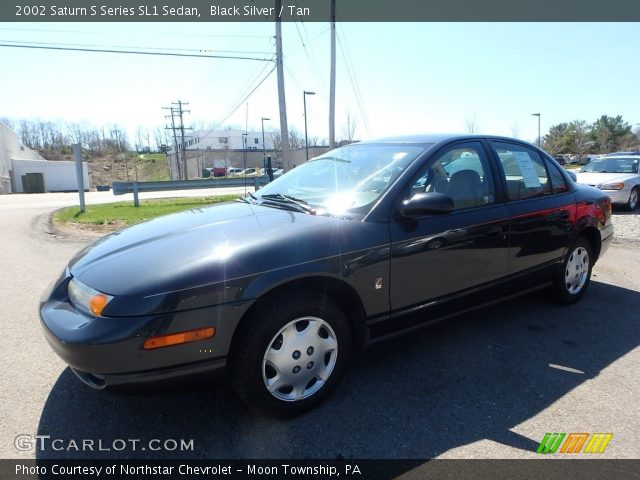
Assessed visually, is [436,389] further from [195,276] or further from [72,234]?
[72,234]

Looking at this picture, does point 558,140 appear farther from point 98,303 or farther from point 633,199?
point 98,303

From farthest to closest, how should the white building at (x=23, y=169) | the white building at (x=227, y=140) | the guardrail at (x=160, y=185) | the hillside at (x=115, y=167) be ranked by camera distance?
the white building at (x=227, y=140)
the hillside at (x=115, y=167)
the white building at (x=23, y=169)
the guardrail at (x=160, y=185)

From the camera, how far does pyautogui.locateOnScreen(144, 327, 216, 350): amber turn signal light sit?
2.05 m

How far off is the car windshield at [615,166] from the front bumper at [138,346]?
1335 cm

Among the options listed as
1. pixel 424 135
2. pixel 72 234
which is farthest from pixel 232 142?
pixel 424 135

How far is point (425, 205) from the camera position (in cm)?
271

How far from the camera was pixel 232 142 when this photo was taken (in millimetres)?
92438

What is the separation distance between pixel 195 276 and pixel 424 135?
7.72ft

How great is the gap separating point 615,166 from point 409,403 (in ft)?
41.7

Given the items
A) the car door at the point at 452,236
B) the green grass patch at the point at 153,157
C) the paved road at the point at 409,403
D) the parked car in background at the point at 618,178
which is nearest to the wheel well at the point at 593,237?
the paved road at the point at 409,403

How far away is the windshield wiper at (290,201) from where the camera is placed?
2.98 meters

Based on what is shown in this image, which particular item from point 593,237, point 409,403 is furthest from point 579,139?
point 409,403

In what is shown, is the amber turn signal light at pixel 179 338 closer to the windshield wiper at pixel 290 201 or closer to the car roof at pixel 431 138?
the windshield wiper at pixel 290 201

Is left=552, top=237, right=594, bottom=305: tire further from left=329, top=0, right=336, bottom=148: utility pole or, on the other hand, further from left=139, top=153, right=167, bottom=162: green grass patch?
left=139, top=153, right=167, bottom=162: green grass patch
